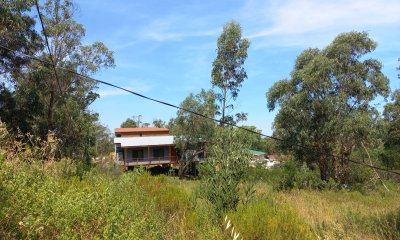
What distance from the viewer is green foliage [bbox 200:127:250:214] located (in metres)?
6.83

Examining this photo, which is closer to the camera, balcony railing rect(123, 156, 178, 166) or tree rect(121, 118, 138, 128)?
balcony railing rect(123, 156, 178, 166)

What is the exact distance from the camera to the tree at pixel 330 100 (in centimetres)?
2453

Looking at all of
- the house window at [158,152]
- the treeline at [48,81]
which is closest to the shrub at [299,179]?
the treeline at [48,81]

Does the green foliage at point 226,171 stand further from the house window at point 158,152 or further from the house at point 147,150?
the house window at point 158,152

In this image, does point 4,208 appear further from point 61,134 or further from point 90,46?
point 90,46

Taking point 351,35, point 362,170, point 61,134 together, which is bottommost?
point 362,170

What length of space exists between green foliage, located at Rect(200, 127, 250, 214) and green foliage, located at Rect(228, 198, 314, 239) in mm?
877

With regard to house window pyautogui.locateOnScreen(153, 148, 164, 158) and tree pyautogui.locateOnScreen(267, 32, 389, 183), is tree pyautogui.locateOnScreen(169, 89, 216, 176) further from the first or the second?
tree pyautogui.locateOnScreen(267, 32, 389, 183)

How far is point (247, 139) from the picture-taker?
786cm

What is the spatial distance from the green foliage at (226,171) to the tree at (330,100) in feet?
57.2

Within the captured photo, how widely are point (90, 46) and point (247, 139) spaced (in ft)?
73.5

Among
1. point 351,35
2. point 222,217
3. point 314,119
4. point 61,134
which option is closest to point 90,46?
point 61,134

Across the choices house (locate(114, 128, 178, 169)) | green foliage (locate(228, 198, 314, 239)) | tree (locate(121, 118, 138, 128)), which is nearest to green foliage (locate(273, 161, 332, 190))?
green foliage (locate(228, 198, 314, 239))

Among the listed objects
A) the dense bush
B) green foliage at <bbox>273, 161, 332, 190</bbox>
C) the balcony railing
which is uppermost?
the balcony railing
